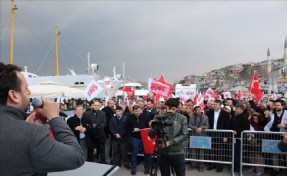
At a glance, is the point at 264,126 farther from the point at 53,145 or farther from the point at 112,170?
the point at 53,145

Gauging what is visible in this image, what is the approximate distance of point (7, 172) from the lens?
1.50 meters

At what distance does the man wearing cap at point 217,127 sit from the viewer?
26.4ft

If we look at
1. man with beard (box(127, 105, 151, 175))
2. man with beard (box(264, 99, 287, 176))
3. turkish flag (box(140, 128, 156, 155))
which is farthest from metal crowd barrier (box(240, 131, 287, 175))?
man with beard (box(127, 105, 151, 175))

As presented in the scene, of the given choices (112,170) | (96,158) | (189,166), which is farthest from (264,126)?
(112,170)

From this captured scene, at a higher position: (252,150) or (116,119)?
(116,119)

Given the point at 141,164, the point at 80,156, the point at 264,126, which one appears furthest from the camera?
the point at 141,164

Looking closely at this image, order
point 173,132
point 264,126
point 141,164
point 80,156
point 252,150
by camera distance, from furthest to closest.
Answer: point 141,164 < point 264,126 < point 252,150 < point 173,132 < point 80,156

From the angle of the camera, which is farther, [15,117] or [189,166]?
[189,166]

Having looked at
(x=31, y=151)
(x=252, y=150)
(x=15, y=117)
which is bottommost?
(x=252, y=150)

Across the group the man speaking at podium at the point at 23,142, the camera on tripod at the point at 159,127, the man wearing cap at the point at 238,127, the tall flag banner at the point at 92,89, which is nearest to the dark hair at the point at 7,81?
the man speaking at podium at the point at 23,142

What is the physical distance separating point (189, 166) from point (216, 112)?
5.69 feet

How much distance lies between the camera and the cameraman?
5.35m

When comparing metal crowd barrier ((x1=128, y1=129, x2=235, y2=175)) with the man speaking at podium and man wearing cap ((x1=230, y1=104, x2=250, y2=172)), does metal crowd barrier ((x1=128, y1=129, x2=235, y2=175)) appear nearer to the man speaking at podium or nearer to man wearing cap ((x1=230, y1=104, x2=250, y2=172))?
man wearing cap ((x1=230, y1=104, x2=250, y2=172))

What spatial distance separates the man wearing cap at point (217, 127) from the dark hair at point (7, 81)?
22.9ft
